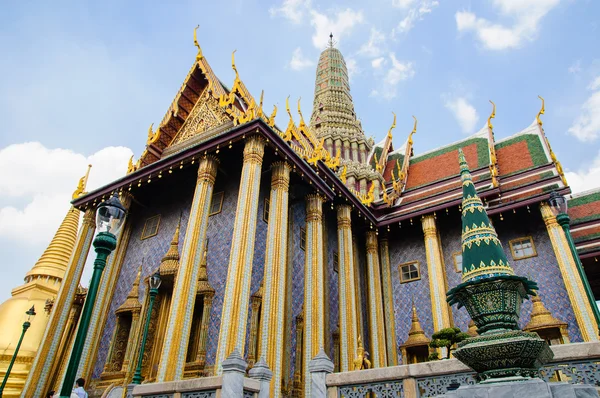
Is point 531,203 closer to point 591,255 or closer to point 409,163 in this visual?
point 591,255

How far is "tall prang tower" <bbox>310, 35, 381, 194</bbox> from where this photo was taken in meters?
17.9

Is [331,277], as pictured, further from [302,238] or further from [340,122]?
A: [340,122]

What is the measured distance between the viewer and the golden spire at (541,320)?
10586 mm

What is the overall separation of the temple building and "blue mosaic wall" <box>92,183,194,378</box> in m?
0.04

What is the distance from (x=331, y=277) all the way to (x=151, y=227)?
542cm

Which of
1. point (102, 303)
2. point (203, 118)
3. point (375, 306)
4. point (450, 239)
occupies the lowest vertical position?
point (102, 303)

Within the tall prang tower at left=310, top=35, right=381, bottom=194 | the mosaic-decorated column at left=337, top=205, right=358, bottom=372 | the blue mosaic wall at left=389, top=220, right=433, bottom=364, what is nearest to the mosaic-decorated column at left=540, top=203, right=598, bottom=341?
the blue mosaic wall at left=389, top=220, right=433, bottom=364

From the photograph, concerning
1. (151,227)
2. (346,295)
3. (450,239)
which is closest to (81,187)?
(151,227)

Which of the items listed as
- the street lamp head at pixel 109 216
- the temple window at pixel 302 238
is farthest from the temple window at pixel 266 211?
the street lamp head at pixel 109 216

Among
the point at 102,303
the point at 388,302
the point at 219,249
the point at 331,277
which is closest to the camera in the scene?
the point at 219,249

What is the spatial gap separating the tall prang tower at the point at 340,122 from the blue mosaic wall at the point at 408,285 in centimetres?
334

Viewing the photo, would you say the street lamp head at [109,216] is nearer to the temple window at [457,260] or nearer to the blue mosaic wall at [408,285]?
the blue mosaic wall at [408,285]

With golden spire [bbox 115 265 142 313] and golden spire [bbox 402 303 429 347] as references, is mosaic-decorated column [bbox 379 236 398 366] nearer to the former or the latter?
golden spire [bbox 402 303 429 347]

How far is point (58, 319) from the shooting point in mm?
10320
